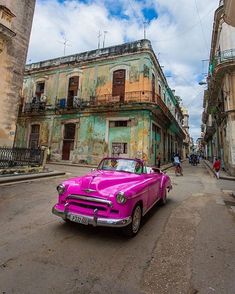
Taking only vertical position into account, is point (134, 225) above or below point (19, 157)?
below

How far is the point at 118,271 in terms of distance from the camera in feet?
8.80

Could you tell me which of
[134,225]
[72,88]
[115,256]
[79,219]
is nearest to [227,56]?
[72,88]

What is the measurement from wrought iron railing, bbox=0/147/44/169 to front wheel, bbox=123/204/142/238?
852cm

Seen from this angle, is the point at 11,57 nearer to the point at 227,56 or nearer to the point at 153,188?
the point at 153,188

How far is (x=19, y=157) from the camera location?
11.1 meters

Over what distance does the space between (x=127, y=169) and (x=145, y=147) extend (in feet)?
39.1

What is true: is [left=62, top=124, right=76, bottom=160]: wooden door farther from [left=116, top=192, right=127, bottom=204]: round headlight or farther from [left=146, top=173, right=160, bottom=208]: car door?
[left=116, top=192, right=127, bottom=204]: round headlight

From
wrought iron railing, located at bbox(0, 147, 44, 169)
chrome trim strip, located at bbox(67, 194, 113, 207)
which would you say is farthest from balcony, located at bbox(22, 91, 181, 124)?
chrome trim strip, located at bbox(67, 194, 113, 207)

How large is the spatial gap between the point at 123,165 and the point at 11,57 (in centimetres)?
1091

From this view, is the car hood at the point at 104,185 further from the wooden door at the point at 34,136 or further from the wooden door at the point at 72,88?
the wooden door at the point at 34,136

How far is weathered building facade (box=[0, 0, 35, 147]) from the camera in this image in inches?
439

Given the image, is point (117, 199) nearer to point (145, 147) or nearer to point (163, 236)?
point (163, 236)

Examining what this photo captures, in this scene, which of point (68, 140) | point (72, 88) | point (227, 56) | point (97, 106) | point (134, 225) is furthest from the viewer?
point (72, 88)

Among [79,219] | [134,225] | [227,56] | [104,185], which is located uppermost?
[227,56]
